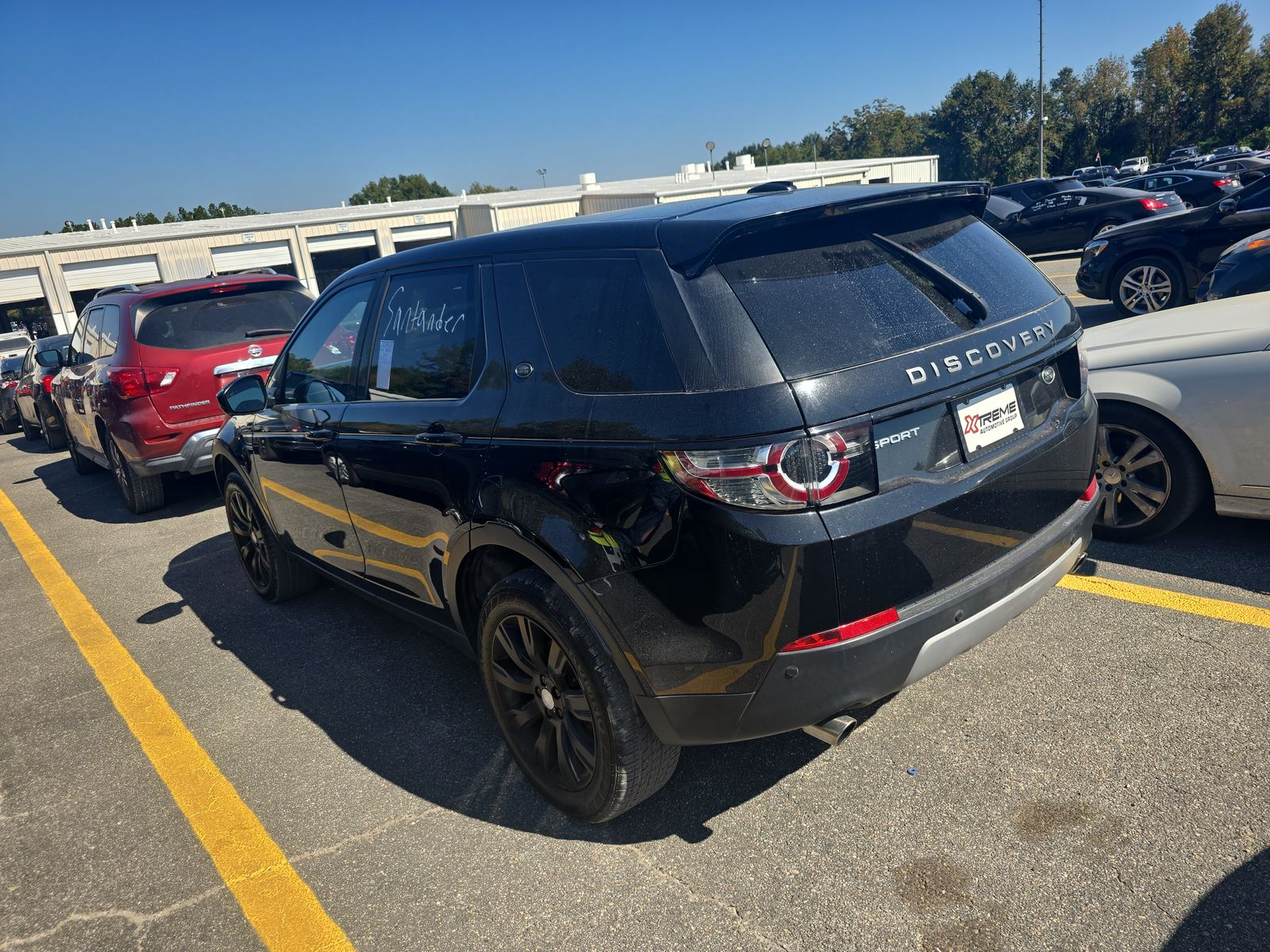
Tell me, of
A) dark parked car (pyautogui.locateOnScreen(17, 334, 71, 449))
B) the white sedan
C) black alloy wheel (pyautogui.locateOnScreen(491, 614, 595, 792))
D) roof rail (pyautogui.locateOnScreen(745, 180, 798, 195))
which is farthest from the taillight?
dark parked car (pyautogui.locateOnScreen(17, 334, 71, 449))

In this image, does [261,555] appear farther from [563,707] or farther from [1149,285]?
[1149,285]

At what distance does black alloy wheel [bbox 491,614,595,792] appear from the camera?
2.73 metres

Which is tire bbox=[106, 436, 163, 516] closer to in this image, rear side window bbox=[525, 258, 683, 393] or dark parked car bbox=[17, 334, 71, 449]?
dark parked car bbox=[17, 334, 71, 449]

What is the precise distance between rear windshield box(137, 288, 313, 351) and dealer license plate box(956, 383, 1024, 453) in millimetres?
6018

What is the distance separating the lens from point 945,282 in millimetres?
2660

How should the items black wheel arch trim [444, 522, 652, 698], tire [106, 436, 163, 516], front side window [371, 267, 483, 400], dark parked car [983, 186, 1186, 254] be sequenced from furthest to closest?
1. dark parked car [983, 186, 1186, 254]
2. tire [106, 436, 163, 516]
3. front side window [371, 267, 483, 400]
4. black wheel arch trim [444, 522, 652, 698]

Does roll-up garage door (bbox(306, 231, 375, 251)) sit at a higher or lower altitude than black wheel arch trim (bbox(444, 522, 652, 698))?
higher

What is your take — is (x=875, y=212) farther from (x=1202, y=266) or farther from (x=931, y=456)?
(x=1202, y=266)

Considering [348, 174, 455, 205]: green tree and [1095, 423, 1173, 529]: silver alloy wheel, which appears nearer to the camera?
[1095, 423, 1173, 529]: silver alloy wheel

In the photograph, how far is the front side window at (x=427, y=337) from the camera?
305cm

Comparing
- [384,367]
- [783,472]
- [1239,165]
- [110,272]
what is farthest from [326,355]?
[110,272]

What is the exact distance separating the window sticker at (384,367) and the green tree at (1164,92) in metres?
82.6

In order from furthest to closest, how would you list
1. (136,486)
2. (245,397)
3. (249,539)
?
(136,486) < (249,539) < (245,397)

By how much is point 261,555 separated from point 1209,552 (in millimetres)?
4852
